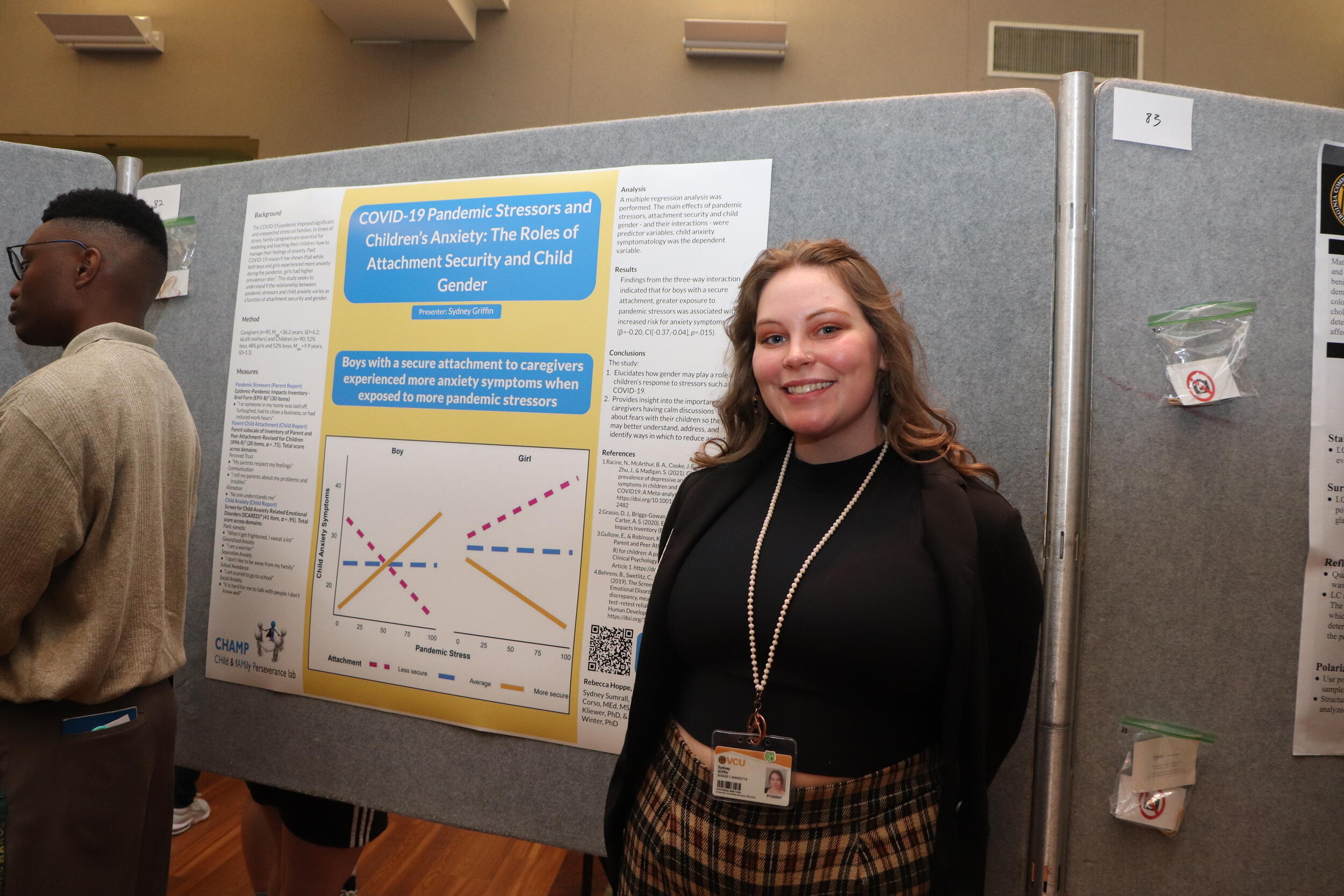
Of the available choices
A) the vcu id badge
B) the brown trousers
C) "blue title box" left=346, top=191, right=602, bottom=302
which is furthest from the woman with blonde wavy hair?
the brown trousers

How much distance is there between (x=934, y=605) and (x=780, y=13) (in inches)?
135

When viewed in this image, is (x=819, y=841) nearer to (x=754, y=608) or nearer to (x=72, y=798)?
(x=754, y=608)

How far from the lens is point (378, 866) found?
2455mm

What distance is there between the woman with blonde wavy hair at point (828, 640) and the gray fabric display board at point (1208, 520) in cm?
26

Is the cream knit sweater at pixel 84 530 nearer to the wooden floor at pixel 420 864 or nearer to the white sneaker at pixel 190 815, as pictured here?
the wooden floor at pixel 420 864

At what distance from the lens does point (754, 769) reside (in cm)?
87

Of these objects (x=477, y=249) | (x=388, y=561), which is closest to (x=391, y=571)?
(x=388, y=561)

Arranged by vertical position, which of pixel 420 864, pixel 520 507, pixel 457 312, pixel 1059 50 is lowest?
pixel 420 864

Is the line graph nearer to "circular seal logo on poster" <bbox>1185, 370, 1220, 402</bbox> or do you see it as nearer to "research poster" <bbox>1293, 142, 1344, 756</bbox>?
"circular seal logo on poster" <bbox>1185, 370, 1220, 402</bbox>

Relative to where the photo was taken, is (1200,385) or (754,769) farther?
(1200,385)

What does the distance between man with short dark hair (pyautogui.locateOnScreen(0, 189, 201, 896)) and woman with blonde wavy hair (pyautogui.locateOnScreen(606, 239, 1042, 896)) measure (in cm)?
81

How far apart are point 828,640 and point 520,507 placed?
70 cm

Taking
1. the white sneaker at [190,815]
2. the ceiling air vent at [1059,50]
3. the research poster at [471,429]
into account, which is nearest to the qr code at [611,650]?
the research poster at [471,429]

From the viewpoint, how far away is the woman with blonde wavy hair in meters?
0.86
